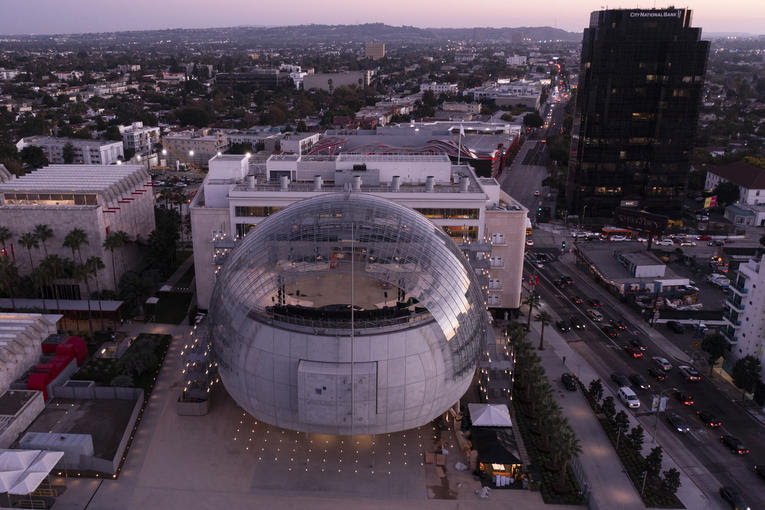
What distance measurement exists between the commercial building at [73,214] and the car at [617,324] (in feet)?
162

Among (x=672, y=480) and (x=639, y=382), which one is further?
(x=639, y=382)

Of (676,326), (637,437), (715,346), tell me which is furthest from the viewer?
(676,326)

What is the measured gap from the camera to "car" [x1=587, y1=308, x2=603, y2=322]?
5791 cm

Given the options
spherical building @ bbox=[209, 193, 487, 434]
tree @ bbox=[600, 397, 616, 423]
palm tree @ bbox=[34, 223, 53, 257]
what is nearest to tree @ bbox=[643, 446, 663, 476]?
tree @ bbox=[600, 397, 616, 423]

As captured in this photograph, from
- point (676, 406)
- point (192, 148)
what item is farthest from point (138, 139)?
point (676, 406)

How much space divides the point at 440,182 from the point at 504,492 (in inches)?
1322

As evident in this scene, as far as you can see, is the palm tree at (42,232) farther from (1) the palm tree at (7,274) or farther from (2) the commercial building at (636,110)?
(2) the commercial building at (636,110)

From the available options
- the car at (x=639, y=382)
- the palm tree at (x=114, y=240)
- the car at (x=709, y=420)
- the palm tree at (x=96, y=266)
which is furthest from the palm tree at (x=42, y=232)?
the car at (x=709, y=420)

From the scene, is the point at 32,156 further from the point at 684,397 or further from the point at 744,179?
the point at 744,179

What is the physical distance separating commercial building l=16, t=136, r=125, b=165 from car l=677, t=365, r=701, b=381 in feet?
353

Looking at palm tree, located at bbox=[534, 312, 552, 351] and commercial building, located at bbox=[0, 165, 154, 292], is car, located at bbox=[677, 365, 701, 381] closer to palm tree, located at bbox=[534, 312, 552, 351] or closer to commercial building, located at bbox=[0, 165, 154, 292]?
palm tree, located at bbox=[534, 312, 552, 351]

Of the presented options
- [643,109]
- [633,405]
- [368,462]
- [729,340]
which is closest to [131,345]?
[368,462]

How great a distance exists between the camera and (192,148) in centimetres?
13112

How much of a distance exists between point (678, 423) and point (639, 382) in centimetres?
569
